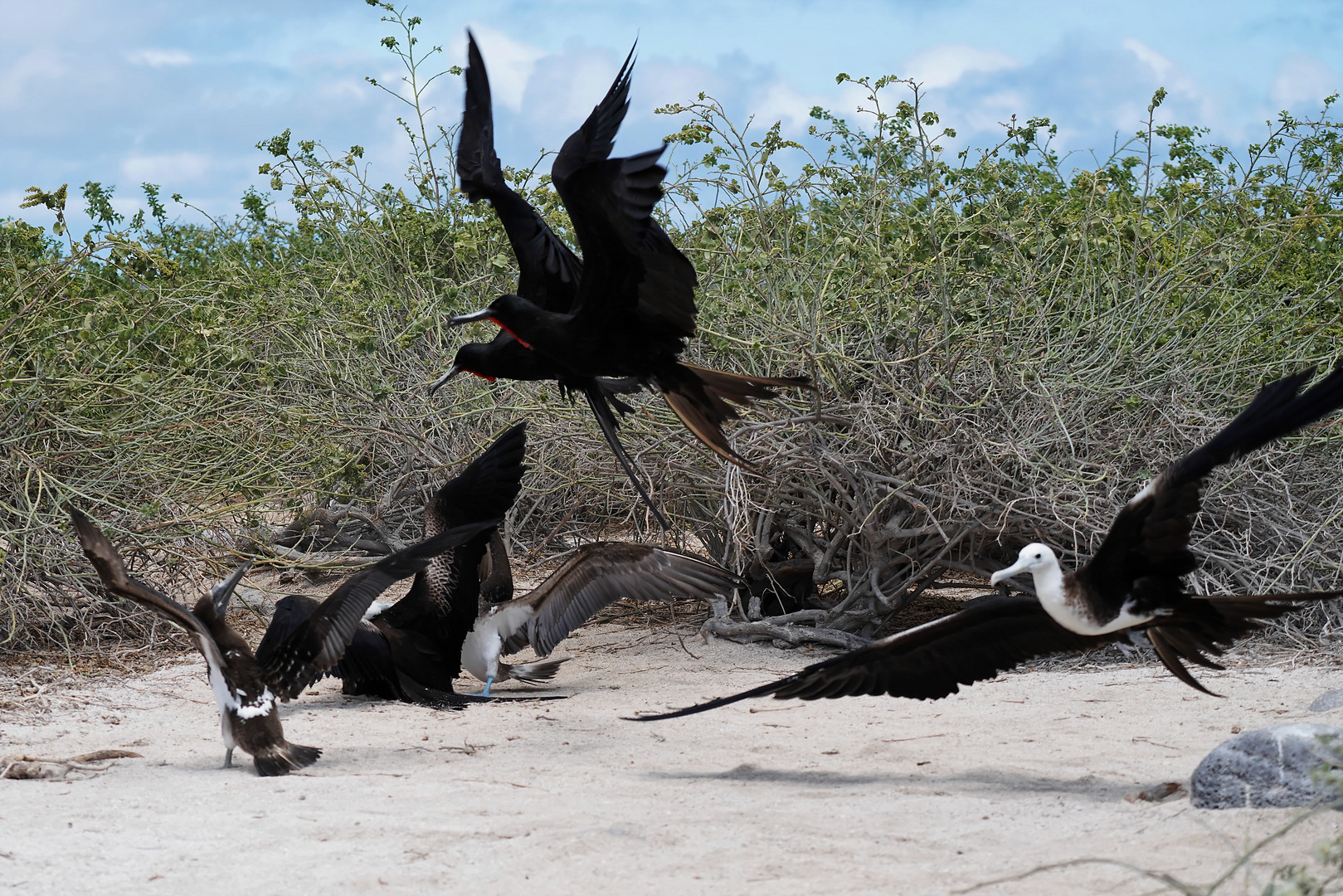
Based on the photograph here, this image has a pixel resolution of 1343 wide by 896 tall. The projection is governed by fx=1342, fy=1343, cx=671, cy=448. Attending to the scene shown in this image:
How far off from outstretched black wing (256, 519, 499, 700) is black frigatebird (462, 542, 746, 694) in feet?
3.58

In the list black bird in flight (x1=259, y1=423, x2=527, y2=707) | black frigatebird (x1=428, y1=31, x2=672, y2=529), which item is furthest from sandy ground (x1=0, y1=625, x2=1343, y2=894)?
black frigatebird (x1=428, y1=31, x2=672, y2=529)

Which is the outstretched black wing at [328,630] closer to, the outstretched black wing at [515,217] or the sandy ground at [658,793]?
the sandy ground at [658,793]

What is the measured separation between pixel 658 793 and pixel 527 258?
1.87m

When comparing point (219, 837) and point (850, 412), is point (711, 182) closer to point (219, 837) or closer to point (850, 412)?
point (850, 412)

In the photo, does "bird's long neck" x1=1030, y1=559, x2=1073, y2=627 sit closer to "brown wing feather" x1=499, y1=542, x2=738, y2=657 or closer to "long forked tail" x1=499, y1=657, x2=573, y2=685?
"brown wing feather" x1=499, y1=542, x2=738, y2=657

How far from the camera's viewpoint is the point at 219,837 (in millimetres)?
3150

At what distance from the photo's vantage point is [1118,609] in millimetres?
3334

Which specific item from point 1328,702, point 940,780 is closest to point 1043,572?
point 940,780

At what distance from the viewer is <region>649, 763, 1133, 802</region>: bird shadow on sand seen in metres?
3.56

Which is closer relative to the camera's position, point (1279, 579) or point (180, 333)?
point (1279, 579)

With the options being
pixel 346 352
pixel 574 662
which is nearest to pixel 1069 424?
pixel 574 662

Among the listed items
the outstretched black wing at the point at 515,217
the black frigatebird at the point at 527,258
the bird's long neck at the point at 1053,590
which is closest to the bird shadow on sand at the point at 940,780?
the bird's long neck at the point at 1053,590

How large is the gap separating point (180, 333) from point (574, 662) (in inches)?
114

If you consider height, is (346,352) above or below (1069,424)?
above
